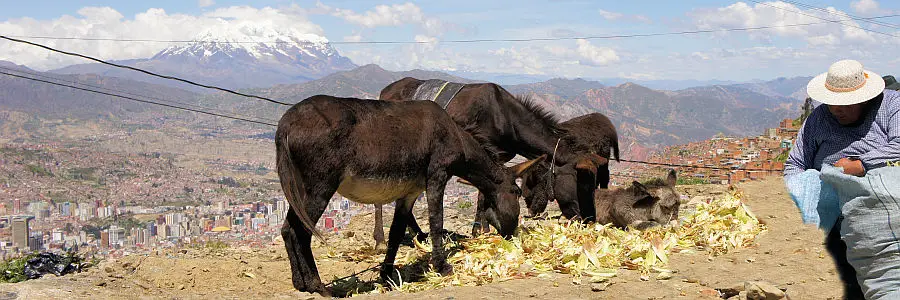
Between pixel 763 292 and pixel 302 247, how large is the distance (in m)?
3.88

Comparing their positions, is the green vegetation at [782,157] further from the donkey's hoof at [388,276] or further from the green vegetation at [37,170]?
the green vegetation at [37,170]

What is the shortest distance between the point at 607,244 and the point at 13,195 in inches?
2288

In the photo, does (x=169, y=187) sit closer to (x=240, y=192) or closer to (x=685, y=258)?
(x=240, y=192)

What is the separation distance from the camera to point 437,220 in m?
6.88

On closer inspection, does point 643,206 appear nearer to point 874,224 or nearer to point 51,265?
point 874,224

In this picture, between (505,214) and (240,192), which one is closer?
(505,214)

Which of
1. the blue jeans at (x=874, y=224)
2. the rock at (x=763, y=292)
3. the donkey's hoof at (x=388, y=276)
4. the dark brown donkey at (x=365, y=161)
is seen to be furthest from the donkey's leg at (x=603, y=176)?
the blue jeans at (x=874, y=224)

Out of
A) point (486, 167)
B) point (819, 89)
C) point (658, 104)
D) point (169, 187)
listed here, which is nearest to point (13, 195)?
point (169, 187)

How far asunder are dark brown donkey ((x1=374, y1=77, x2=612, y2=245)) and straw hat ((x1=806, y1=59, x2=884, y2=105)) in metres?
4.87

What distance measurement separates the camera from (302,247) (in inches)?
247

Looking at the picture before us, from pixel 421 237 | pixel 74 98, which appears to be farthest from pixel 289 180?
pixel 74 98

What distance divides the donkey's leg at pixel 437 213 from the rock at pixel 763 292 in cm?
302

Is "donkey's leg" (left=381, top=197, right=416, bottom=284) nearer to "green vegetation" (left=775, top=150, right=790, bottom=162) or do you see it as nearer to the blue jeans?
the blue jeans

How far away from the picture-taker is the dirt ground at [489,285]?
4.96 m
